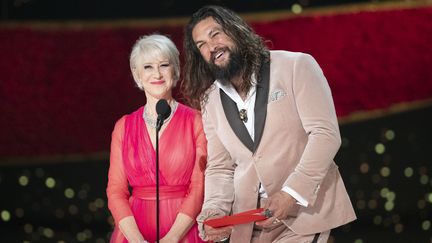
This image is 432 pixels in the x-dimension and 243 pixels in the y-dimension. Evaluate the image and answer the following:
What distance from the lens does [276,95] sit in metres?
2.67

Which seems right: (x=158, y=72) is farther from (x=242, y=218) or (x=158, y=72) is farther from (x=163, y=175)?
(x=242, y=218)

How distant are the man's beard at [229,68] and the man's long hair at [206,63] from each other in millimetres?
20

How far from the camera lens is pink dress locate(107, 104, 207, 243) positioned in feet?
10.0

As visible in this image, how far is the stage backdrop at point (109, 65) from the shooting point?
18.5ft

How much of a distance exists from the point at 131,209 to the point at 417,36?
11.0ft

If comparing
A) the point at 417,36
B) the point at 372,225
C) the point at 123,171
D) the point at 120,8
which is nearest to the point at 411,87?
the point at 417,36

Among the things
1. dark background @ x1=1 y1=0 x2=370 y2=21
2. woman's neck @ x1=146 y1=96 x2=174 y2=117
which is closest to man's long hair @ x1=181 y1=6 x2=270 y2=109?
woman's neck @ x1=146 y1=96 x2=174 y2=117

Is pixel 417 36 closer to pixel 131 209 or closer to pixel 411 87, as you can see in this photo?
pixel 411 87

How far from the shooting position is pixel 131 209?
122 inches

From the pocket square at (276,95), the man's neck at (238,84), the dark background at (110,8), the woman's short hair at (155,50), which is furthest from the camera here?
the dark background at (110,8)

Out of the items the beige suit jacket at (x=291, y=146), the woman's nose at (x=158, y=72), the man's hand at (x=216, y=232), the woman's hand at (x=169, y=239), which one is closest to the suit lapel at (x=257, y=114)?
the beige suit jacket at (x=291, y=146)

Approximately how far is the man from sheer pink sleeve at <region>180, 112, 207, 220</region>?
165 mm

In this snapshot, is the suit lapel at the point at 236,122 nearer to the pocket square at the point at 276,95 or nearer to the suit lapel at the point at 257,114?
the suit lapel at the point at 257,114

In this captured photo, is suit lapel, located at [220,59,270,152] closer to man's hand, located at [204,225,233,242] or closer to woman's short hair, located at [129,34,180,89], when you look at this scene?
man's hand, located at [204,225,233,242]
